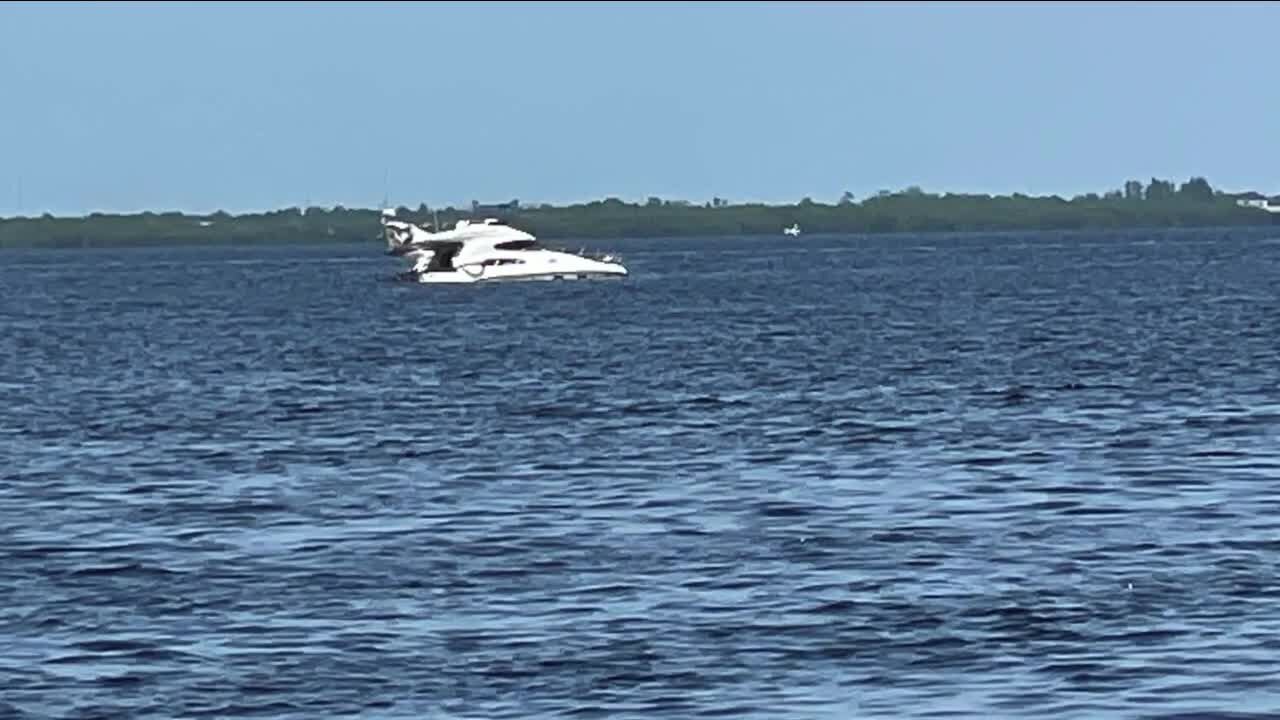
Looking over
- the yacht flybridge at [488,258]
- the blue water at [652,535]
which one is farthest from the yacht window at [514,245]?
the blue water at [652,535]

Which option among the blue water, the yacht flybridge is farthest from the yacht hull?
the blue water

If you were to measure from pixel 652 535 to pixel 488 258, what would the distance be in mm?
107433

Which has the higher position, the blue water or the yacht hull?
the blue water

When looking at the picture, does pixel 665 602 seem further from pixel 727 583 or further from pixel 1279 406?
pixel 1279 406

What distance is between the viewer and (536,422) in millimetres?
49469

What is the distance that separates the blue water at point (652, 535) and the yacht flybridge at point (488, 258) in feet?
223

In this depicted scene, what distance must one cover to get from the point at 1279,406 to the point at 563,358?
25.1 meters

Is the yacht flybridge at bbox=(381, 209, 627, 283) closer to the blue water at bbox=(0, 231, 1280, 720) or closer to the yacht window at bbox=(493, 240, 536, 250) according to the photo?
the yacht window at bbox=(493, 240, 536, 250)

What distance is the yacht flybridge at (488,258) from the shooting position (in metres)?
139

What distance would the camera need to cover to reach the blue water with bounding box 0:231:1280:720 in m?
23.7

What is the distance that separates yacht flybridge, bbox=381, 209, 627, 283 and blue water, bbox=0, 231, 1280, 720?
67916mm

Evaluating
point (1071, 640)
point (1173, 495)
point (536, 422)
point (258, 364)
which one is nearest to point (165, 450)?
point (536, 422)

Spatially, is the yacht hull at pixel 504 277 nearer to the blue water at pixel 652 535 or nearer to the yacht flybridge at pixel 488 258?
the yacht flybridge at pixel 488 258

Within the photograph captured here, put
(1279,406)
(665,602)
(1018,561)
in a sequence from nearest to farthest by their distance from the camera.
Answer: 1. (665,602)
2. (1018,561)
3. (1279,406)
